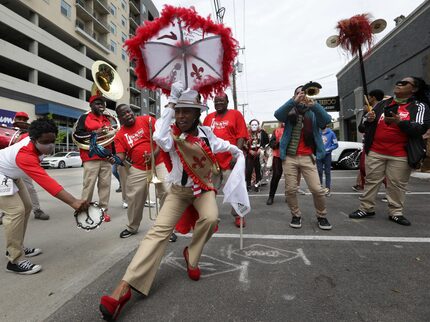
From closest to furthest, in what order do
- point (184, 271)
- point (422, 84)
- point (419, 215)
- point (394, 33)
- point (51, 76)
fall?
point (184, 271), point (422, 84), point (419, 215), point (394, 33), point (51, 76)

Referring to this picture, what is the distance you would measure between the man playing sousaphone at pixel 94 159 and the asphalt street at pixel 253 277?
0.76m

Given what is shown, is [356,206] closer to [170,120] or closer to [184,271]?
[184,271]

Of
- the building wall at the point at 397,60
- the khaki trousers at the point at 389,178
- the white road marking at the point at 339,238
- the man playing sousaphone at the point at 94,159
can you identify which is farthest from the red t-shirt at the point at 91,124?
the building wall at the point at 397,60

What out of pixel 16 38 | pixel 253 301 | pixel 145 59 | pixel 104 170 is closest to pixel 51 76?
pixel 16 38

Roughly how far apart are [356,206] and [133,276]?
16.0ft

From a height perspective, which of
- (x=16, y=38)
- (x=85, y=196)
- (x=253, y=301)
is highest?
(x=16, y=38)

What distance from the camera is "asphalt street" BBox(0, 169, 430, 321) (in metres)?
2.13

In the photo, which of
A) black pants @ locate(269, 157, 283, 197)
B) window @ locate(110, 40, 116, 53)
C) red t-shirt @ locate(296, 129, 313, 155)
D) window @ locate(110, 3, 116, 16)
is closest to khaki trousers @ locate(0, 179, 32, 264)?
red t-shirt @ locate(296, 129, 313, 155)

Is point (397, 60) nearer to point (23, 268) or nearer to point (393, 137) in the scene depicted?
point (393, 137)

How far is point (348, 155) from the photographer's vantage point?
13.2 metres

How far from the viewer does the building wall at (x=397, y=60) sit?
529 inches

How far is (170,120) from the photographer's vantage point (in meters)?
2.55

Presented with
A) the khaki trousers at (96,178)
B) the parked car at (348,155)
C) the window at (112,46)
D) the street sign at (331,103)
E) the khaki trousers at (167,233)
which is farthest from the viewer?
the window at (112,46)

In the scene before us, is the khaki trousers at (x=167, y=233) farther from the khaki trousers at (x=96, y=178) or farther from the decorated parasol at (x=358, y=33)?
the decorated parasol at (x=358, y=33)
